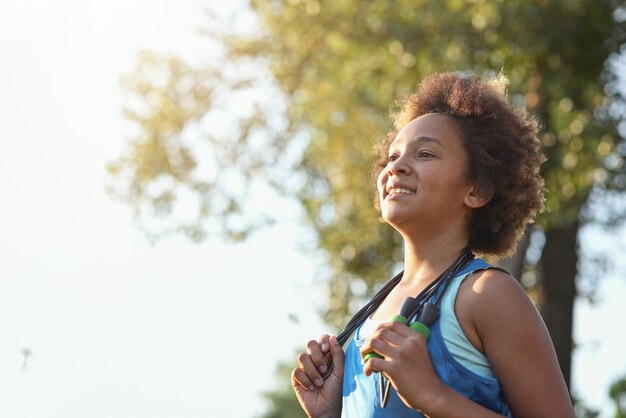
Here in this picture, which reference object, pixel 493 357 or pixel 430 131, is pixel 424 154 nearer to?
pixel 430 131

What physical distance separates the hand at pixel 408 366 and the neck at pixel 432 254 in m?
0.36

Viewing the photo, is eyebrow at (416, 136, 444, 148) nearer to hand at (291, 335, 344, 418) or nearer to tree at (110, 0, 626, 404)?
hand at (291, 335, 344, 418)

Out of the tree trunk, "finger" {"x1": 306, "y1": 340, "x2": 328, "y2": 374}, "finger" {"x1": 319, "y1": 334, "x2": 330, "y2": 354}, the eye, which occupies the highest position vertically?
the tree trunk

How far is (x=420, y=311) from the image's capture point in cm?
293

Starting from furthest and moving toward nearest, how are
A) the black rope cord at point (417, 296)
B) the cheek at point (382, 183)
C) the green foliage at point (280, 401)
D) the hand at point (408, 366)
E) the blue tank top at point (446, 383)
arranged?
the green foliage at point (280, 401)
the cheek at point (382, 183)
the black rope cord at point (417, 296)
the blue tank top at point (446, 383)
the hand at point (408, 366)

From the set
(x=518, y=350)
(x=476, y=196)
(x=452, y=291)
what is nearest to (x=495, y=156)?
(x=476, y=196)

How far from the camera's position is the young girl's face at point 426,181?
311cm

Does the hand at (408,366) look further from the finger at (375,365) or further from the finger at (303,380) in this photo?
the finger at (303,380)

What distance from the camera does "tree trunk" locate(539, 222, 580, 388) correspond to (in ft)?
41.4

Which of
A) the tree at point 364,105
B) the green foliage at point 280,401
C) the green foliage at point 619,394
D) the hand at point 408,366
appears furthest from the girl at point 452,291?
the green foliage at point 280,401

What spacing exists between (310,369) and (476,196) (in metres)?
0.67

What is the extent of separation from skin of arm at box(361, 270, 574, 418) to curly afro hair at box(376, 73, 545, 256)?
0.38 meters

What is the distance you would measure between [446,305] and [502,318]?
0.17m

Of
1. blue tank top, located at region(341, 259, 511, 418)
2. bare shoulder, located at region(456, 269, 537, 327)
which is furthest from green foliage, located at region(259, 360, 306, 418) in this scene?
bare shoulder, located at region(456, 269, 537, 327)
